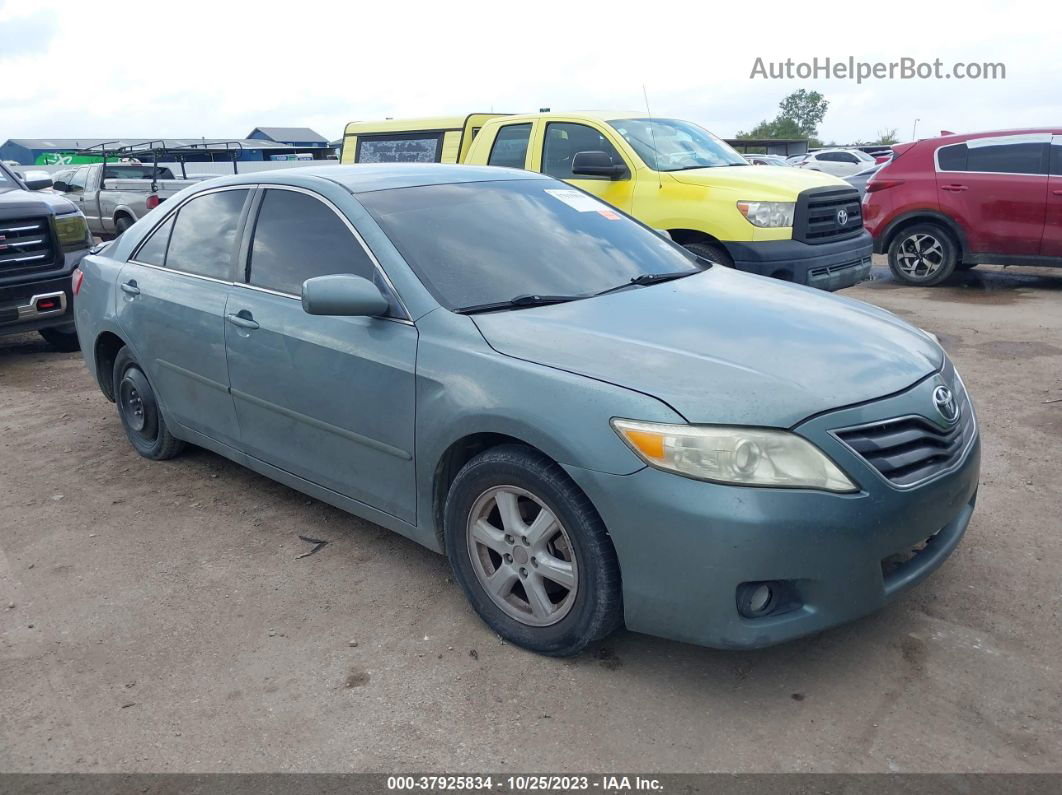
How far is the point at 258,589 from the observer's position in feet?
12.4

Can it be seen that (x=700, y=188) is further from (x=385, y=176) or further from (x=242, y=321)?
(x=242, y=321)

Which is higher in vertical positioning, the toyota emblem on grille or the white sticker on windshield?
the white sticker on windshield

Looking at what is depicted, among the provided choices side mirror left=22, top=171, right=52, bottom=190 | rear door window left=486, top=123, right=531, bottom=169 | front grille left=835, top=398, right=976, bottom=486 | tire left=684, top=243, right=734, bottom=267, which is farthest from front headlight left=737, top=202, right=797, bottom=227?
side mirror left=22, top=171, right=52, bottom=190

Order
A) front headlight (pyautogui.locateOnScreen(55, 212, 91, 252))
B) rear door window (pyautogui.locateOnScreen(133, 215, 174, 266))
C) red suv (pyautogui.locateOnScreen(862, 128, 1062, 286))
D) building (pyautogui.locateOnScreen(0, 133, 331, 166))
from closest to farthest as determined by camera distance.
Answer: rear door window (pyautogui.locateOnScreen(133, 215, 174, 266)) < front headlight (pyautogui.locateOnScreen(55, 212, 91, 252)) < red suv (pyautogui.locateOnScreen(862, 128, 1062, 286)) < building (pyautogui.locateOnScreen(0, 133, 331, 166))

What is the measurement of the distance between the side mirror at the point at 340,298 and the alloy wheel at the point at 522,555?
32.6 inches

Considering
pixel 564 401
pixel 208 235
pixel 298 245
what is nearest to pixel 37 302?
pixel 208 235

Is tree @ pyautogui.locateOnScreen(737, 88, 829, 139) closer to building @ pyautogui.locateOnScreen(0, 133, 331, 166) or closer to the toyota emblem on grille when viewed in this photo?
building @ pyautogui.locateOnScreen(0, 133, 331, 166)

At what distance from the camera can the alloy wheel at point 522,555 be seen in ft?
9.98

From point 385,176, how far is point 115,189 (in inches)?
571

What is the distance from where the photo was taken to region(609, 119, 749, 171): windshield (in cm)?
822

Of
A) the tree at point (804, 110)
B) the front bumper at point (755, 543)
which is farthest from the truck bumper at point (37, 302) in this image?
the tree at point (804, 110)

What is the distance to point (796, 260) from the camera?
7.50 metres

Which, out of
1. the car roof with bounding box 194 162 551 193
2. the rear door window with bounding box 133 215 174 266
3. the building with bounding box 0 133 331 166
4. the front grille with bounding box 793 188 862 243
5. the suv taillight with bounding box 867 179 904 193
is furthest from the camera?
the building with bounding box 0 133 331 166

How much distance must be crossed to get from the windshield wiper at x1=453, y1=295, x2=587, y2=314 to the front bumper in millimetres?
848
